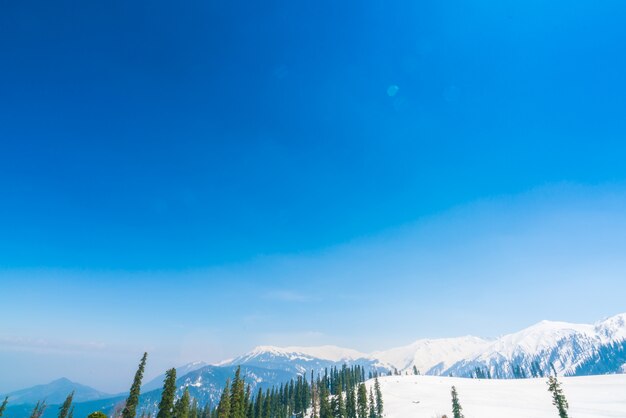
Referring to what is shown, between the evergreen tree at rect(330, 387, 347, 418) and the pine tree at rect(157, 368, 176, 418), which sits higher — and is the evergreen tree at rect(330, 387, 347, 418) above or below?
below

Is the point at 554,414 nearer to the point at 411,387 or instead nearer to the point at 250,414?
the point at 411,387

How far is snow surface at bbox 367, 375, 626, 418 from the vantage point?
95.5 metres

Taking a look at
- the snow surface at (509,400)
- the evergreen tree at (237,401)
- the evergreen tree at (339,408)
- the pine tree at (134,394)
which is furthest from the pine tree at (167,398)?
the snow surface at (509,400)

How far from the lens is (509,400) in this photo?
117 metres

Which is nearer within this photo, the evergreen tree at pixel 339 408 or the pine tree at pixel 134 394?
the pine tree at pixel 134 394

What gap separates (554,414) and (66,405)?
143937 mm

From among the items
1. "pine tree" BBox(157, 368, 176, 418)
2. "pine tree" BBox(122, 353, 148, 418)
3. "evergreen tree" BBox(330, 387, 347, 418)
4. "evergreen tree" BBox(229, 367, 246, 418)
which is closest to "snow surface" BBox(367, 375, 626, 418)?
"evergreen tree" BBox(330, 387, 347, 418)

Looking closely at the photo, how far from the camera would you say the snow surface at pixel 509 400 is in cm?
9550

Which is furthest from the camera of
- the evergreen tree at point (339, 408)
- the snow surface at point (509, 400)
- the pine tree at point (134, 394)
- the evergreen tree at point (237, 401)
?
the snow surface at point (509, 400)

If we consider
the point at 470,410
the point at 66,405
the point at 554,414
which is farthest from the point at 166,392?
the point at 554,414

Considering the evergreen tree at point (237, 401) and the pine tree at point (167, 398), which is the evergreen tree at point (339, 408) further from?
the pine tree at point (167, 398)

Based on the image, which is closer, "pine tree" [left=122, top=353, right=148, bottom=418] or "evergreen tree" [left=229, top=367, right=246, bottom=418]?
"pine tree" [left=122, top=353, right=148, bottom=418]

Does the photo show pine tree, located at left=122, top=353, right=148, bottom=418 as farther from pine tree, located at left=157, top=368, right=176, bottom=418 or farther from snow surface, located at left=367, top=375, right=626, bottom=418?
snow surface, located at left=367, top=375, right=626, bottom=418

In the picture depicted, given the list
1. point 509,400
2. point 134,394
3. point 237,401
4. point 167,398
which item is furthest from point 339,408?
point 509,400
